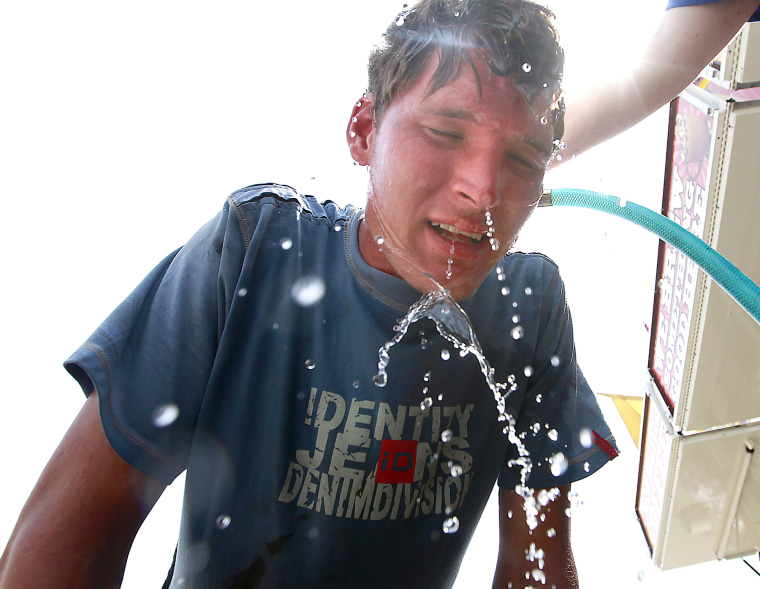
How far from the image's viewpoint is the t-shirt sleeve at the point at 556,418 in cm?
135

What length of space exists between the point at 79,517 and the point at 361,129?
1.05 m

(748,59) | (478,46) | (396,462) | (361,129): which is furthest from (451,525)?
(748,59)

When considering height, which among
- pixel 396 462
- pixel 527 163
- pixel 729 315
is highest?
pixel 729 315

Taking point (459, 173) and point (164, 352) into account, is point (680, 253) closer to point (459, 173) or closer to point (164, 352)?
point (459, 173)

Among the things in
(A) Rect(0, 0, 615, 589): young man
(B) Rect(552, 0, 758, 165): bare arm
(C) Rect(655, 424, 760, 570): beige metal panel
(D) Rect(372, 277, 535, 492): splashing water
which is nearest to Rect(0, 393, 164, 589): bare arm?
(A) Rect(0, 0, 615, 589): young man

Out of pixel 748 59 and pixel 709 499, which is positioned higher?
pixel 748 59

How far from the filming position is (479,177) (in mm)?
1021

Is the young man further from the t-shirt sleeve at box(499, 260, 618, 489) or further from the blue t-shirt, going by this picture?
the blue t-shirt

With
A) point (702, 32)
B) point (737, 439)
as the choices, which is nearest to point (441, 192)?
point (702, 32)

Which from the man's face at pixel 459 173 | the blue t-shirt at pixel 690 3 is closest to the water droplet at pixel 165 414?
the man's face at pixel 459 173

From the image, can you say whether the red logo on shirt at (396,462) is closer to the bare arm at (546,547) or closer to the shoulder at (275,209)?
the bare arm at (546,547)

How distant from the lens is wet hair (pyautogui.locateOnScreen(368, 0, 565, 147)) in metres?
1.08

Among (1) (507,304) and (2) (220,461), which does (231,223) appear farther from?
(1) (507,304)

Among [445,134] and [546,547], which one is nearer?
[445,134]
